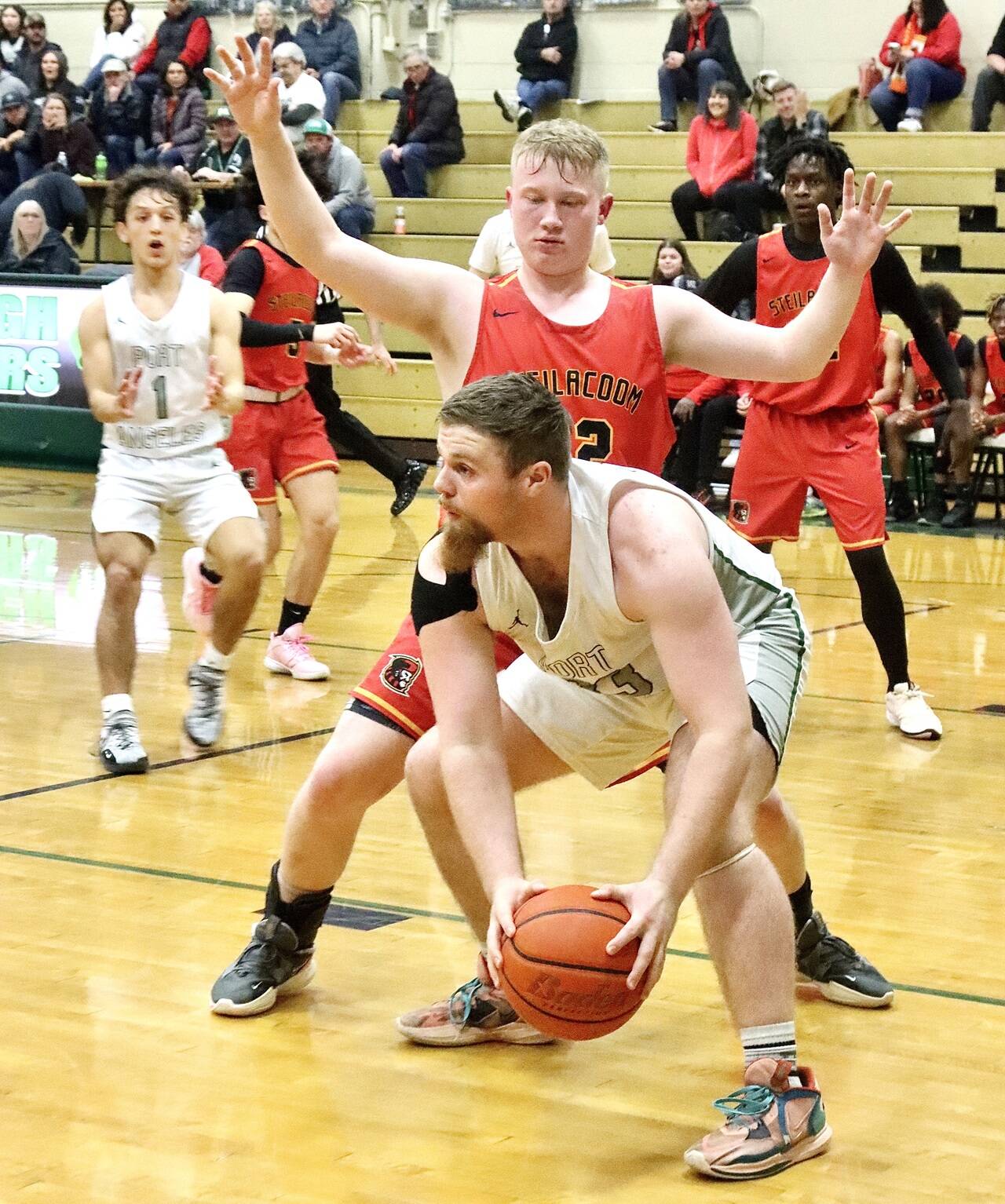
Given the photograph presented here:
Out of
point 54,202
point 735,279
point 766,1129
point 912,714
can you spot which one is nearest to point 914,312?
point 735,279

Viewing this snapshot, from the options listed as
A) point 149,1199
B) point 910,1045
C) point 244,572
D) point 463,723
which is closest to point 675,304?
point 463,723

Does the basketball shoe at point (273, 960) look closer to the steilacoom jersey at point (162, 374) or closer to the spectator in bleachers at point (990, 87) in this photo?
the steilacoom jersey at point (162, 374)

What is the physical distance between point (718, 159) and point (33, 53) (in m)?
7.78

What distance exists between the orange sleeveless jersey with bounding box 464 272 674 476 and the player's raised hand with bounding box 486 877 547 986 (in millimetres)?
1067

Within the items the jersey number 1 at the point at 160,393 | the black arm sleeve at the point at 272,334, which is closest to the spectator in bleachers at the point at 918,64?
the black arm sleeve at the point at 272,334

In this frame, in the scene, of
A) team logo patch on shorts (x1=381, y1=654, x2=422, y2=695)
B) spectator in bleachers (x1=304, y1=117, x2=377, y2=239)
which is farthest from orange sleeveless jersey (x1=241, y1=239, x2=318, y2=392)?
spectator in bleachers (x1=304, y1=117, x2=377, y2=239)

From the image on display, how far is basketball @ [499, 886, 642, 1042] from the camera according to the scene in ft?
9.22

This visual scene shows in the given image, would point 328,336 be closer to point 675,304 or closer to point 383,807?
point 383,807

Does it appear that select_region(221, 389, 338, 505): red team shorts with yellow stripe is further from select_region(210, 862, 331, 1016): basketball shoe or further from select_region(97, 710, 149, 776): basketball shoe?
select_region(210, 862, 331, 1016): basketball shoe

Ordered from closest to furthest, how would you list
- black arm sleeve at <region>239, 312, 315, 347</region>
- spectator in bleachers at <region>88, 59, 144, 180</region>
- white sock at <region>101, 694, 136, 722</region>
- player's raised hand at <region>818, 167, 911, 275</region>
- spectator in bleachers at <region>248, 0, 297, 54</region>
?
player's raised hand at <region>818, 167, 911, 275</region> < white sock at <region>101, 694, 136, 722</region> < black arm sleeve at <region>239, 312, 315, 347</region> < spectator in bleachers at <region>248, 0, 297, 54</region> < spectator in bleachers at <region>88, 59, 144, 180</region>

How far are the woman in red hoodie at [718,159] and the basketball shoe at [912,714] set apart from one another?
8365 mm

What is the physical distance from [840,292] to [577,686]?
3.19 feet

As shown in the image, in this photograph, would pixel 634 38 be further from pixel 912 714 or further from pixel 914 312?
pixel 912 714

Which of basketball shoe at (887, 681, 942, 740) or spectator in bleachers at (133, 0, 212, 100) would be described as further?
spectator in bleachers at (133, 0, 212, 100)
